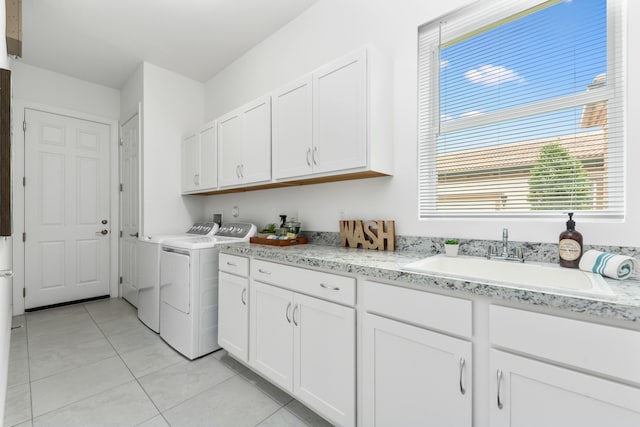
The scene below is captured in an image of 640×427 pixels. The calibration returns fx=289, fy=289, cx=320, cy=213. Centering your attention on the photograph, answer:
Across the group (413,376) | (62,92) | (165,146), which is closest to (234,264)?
(413,376)

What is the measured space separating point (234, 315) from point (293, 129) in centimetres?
143

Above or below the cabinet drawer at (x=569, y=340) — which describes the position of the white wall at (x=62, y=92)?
above

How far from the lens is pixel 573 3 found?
1.44m

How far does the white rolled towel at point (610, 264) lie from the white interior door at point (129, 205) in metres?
3.99

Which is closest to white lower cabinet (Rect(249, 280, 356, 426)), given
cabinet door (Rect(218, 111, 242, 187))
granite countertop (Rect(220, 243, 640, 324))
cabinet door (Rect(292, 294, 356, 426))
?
cabinet door (Rect(292, 294, 356, 426))

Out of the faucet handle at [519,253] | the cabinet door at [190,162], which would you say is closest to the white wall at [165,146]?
the cabinet door at [190,162]

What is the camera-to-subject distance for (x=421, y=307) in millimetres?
1153

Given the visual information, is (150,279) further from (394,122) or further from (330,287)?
(394,122)

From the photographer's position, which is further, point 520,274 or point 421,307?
point 520,274

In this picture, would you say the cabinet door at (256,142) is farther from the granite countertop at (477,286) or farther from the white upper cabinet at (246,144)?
the granite countertop at (477,286)

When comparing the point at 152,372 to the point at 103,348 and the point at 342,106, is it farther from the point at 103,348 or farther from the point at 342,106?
the point at 342,106

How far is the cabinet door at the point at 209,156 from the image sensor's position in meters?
3.00

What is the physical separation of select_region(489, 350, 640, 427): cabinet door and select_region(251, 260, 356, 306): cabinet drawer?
0.63 metres

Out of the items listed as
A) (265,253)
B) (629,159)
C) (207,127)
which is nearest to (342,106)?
(265,253)
